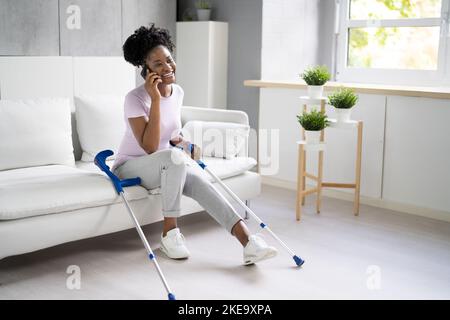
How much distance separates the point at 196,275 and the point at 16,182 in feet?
2.96

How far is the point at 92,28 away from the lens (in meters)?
4.17

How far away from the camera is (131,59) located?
3.00 meters

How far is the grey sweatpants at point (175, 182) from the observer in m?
2.80

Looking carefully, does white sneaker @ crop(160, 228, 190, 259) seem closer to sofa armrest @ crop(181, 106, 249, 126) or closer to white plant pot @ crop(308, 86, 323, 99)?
sofa armrest @ crop(181, 106, 249, 126)

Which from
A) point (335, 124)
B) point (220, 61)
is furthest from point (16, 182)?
point (220, 61)

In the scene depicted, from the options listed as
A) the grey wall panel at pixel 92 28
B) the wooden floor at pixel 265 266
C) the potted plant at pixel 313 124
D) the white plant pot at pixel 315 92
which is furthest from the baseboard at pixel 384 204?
the grey wall panel at pixel 92 28

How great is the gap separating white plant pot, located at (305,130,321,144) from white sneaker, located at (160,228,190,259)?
113cm

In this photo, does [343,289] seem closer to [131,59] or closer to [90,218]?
[90,218]

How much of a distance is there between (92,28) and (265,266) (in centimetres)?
226

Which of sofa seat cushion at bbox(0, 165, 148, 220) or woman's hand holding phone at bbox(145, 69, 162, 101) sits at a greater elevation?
woman's hand holding phone at bbox(145, 69, 162, 101)

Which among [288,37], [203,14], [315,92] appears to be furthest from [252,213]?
[203,14]

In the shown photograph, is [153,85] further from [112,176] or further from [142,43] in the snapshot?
[112,176]

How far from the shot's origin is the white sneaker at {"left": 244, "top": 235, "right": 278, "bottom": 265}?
2.72 meters

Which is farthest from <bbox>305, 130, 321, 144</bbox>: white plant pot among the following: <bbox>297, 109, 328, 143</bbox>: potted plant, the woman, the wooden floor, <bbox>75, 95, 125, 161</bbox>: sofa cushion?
A: <bbox>75, 95, 125, 161</bbox>: sofa cushion
